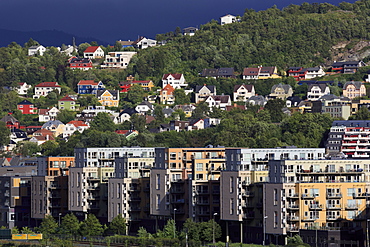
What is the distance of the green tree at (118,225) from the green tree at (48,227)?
268 inches

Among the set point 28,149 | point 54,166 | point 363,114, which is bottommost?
point 54,166

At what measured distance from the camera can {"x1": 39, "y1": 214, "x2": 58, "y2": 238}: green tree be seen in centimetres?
11085

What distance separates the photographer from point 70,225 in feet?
363

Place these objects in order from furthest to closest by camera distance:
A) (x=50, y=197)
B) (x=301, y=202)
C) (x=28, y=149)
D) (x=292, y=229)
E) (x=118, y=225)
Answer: (x=28, y=149) → (x=50, y=197) → (x=118, y=225) → (x=301, y=202) → (x=292, y=229)

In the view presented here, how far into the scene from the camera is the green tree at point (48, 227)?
4364 inches

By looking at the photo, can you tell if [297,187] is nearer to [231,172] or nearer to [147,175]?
[231,172]

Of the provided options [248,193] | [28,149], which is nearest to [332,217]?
[248,193]

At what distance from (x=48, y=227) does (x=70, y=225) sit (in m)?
2.66

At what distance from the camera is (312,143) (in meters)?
171

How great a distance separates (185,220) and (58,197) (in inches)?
919

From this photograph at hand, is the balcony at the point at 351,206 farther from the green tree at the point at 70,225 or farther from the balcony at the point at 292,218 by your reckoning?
the green tree at the point at 70,225

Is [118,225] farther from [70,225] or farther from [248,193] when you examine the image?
[248,193]

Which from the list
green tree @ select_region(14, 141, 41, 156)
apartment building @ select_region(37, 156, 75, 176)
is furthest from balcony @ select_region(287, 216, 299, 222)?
green tree @ select_region(14, 141, 41, 156)

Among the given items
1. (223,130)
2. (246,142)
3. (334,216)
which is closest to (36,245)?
(334,216)
